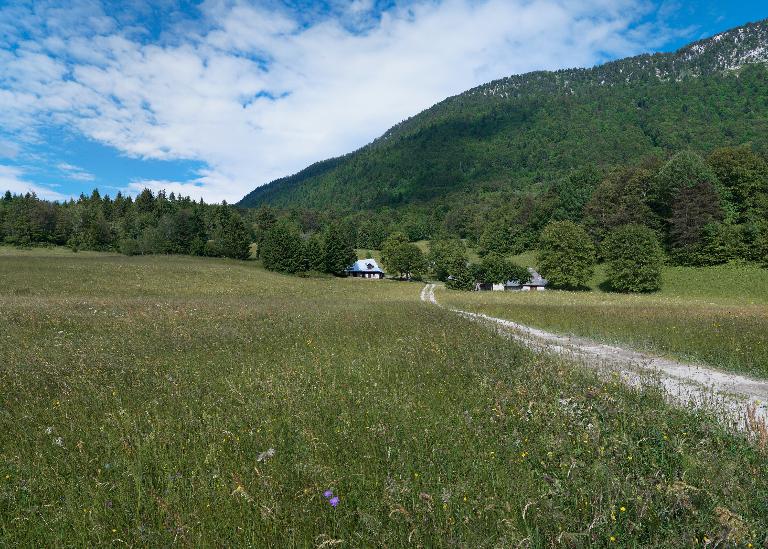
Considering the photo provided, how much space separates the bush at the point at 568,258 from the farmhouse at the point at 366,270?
51941 millimetres

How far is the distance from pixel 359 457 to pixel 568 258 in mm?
75014

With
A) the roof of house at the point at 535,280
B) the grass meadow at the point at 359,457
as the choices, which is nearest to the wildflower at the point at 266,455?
the grass meadow at the point at 359,457

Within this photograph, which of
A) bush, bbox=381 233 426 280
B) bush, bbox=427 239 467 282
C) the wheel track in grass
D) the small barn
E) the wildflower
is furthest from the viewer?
bush, bbox=381 233 426 280

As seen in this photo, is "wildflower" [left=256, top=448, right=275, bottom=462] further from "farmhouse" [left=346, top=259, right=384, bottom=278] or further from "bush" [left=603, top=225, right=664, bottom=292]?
"farmhouse" [left=346, top=259, right=384, bottom=278]

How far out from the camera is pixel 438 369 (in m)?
8.78

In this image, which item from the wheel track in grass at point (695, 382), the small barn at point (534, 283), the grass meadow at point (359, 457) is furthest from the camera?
the small barn at point (534, 283)

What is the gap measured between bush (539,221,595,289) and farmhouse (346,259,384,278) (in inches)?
2045

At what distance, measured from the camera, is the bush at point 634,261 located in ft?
199

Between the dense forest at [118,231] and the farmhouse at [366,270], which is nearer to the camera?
the dense forest at [118,231]

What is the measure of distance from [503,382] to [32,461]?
23.7 ft

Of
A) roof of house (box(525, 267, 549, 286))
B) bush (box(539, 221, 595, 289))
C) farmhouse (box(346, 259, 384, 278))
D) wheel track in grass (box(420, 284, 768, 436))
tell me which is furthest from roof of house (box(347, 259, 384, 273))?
wheel track in grass (box(420, 284, 768, 436))

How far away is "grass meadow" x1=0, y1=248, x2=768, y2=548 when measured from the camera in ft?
10.9

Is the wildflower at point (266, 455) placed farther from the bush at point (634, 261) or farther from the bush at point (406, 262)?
the bush at point (406, 262)

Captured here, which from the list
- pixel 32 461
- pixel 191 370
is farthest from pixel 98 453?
Answer: pixel 191 370
